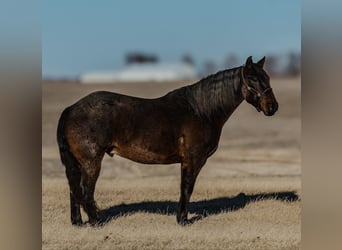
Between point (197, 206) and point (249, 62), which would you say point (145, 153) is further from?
point (249, 62)

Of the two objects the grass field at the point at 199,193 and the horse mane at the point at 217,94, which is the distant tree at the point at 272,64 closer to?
the grass field at the point at 199,193

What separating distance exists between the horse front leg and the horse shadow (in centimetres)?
8

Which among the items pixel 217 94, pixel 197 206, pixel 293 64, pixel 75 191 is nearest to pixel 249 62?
pixel 217 94

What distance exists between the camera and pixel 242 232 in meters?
4.43

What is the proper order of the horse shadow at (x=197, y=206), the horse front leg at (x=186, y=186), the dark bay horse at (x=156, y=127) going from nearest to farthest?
1. the dark bay horse at (x=156, y=127)
2. the horse front leg at (x=186, y=186)
3. the horse shadow at (x=197, y=206)

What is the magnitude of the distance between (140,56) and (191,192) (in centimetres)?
108

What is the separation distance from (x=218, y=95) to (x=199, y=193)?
30.2 inches

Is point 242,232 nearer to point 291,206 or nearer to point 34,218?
point 291,206

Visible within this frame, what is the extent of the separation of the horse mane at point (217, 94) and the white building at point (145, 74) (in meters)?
0.25

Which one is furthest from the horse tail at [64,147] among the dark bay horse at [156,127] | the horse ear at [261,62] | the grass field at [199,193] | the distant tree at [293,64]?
the distant tree at [293,64]

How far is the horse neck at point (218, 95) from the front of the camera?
173 inches

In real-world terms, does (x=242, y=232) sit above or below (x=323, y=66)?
below

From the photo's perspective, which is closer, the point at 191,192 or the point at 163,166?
the point at 191,192

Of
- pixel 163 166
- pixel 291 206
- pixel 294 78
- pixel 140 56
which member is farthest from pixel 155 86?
pixel 291 206
